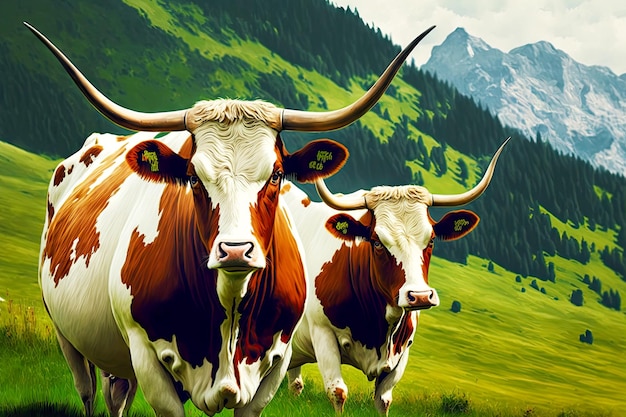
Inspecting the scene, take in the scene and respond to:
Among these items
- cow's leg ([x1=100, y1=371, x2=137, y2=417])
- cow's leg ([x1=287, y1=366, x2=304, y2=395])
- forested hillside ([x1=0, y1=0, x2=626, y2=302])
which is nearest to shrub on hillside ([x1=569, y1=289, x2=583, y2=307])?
forested hillside ([x1=0, y1=0, x2=626, y2=302])

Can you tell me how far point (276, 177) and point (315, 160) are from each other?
0.52 meters

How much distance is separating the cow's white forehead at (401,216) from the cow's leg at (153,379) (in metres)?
4.30

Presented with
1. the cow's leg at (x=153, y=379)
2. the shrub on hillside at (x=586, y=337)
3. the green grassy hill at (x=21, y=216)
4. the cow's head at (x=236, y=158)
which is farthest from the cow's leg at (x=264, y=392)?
the shrub on hillside at (x=586, y=337)

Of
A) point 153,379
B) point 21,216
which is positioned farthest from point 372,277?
point 21,216

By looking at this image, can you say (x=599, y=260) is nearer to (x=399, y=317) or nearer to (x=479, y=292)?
(x=479, y=292)

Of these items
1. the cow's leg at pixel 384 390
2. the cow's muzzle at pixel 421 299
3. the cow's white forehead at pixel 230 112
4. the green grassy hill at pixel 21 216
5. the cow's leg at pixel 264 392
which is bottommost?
the green grassy hill at pixel 21 216

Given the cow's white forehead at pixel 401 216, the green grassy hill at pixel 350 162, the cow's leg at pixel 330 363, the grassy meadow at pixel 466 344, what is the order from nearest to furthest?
the cow's white forehead at pixel 401 216, the cow's leg at pixel 330 363, the grassy meadow at pixel 466 344, the green grassy hill at pixel 350 162

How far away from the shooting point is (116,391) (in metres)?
8.84

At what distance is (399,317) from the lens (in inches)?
400

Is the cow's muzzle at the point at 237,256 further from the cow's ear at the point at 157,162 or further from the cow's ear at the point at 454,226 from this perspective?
the cow's ear at the point at 454,226

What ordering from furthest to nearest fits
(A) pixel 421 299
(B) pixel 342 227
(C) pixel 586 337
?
(C) pixel 586 337 → (B) pixel 342 227 → (A) pixel 421 299

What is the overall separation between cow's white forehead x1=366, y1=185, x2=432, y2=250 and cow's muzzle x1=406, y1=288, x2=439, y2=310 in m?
0.80

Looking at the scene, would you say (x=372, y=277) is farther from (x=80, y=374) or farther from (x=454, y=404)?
(x=454, y=404)

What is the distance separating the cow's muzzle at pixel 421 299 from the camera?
29.4 feet
